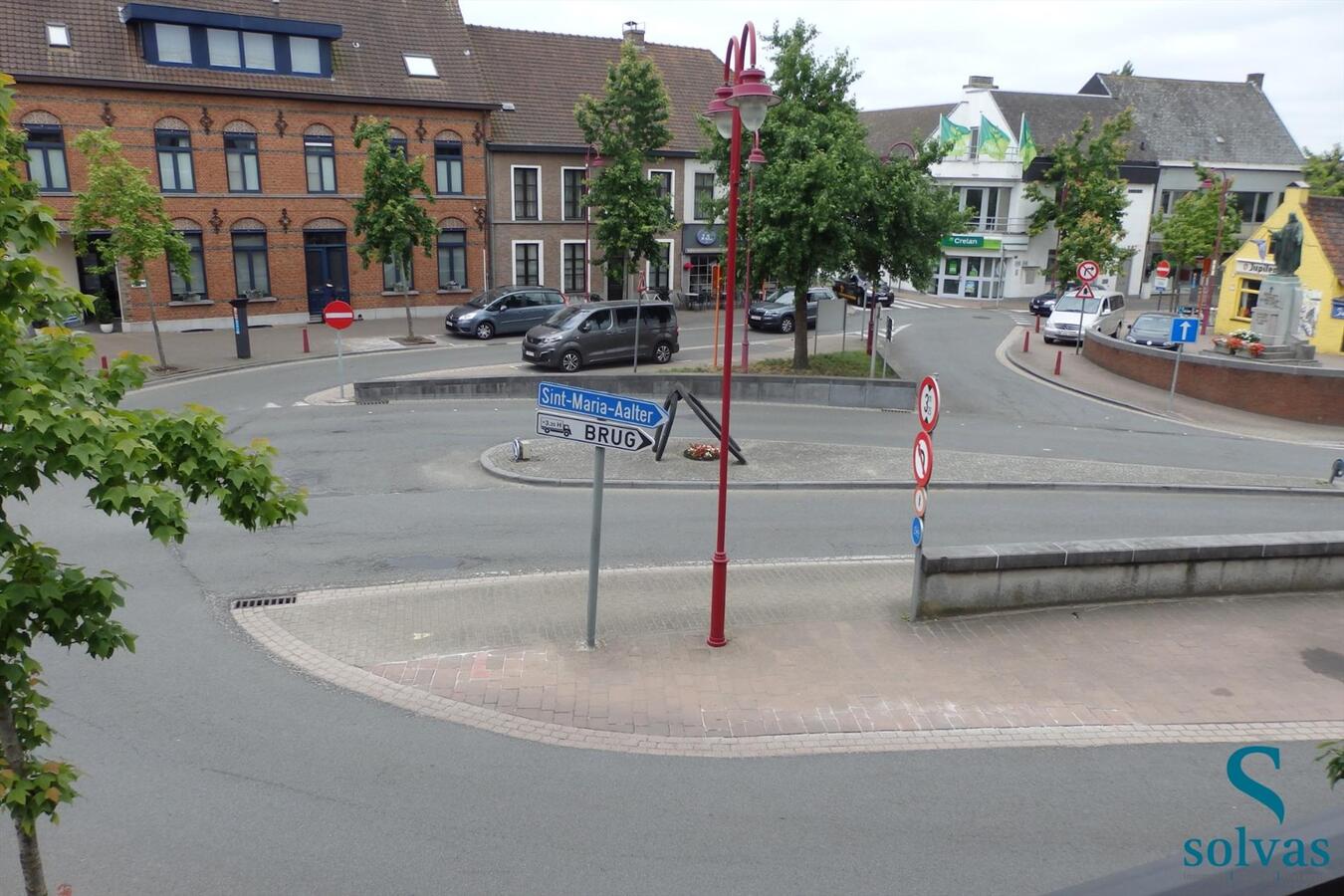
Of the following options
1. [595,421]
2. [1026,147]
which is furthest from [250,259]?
[1026,147]

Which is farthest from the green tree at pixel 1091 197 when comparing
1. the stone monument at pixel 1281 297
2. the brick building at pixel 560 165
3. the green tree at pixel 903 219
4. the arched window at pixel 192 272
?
the arched window at pixel 192 272

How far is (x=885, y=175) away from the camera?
2428cm

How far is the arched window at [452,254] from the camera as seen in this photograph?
3622cm

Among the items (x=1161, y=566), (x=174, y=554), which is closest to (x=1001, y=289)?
(x=1161, y=566)

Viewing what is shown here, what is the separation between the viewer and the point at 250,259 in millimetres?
32719

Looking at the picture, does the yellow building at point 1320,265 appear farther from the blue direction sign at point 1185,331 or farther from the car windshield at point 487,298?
the car windshield at point 487,298

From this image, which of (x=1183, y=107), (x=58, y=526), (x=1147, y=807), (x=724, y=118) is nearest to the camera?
(x=1147, y=807)

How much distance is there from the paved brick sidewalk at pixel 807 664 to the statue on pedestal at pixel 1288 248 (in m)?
19.9

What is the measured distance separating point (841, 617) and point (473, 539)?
16.7ft

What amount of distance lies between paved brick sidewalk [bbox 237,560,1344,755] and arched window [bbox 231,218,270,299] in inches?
992

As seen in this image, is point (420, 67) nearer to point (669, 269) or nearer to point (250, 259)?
point (250, 259)

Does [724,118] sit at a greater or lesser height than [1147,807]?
greater

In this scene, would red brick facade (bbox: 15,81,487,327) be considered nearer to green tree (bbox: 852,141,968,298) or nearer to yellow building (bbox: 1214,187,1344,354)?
green tree (bbox: 852,141,968,298)

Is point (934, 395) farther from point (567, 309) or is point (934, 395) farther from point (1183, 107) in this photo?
point (1183, 107)
